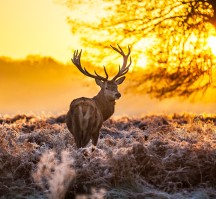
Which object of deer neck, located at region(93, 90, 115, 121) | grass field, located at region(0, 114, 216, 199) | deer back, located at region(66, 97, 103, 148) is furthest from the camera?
deer neck, located at region(93, 90, 115, 121)

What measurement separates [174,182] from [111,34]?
41.7 ft

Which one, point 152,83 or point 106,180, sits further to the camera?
point 152,83

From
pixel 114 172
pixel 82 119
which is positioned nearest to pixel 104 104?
pixel 82 119

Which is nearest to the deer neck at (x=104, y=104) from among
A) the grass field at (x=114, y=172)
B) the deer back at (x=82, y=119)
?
the deer back at (x=82, y=119)

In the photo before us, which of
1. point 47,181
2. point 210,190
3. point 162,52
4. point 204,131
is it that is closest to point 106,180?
point 47,181

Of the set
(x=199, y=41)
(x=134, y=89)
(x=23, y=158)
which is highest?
(x=199, y=41)

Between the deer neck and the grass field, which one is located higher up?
the deer neck

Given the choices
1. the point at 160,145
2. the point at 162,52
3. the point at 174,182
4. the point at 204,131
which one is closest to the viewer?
the point at 174,182

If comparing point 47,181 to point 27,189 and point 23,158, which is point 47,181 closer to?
point 27,189

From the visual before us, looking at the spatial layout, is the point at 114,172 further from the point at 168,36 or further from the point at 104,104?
the point at 168,36

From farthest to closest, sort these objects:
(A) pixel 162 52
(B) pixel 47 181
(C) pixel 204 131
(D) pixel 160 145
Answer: (A) pixel 162 52 → (C) pixel 204 131 → (D) pixel 160 145 → (B) pixel 47 181

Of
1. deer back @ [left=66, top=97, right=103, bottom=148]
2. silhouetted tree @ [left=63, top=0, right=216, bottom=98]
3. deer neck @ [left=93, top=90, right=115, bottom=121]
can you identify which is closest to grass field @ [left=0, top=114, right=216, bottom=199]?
deer back @ [left=66, top=97, right=103, bottom=148]

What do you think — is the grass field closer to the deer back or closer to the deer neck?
the deer back

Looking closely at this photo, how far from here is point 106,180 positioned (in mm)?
7551
